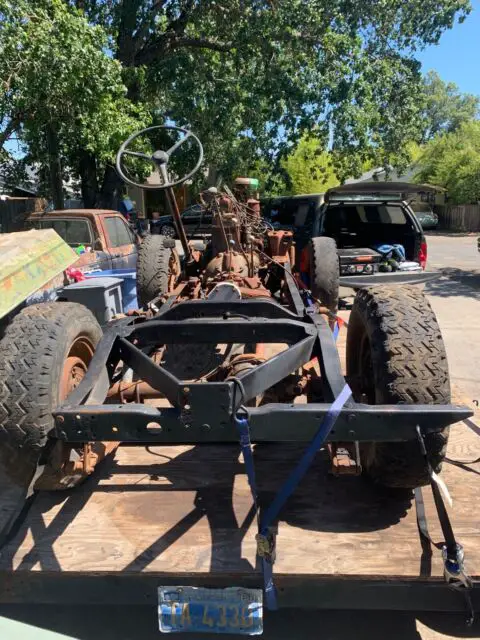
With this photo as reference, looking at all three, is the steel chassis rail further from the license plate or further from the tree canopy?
the tree canopy

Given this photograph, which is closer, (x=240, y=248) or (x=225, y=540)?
(x=225, y=540)

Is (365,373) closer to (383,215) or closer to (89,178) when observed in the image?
(383,215)

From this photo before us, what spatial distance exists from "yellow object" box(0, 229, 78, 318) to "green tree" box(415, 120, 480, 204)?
3223cm

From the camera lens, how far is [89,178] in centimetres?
1495

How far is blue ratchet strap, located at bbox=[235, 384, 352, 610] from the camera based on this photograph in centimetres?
205

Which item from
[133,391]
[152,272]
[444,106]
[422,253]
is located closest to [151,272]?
[152,272]

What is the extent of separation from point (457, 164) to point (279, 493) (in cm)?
3525

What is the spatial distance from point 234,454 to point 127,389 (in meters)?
0.75

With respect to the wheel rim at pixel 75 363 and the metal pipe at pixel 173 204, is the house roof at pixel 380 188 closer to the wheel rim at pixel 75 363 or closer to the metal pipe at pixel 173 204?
the metal pipe at pixel 173 204

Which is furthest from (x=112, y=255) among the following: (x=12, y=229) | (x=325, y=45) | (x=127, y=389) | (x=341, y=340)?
(x=325, y=45)

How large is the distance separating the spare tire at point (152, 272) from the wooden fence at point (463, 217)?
31865 millimetres

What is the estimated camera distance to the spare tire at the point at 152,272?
5.99 metres

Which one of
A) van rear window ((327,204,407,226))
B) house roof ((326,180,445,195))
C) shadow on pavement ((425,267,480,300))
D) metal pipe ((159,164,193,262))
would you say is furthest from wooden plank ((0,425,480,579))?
shadow on pavement ((425,267,480,300))

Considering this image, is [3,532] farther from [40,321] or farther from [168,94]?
[168,94]
